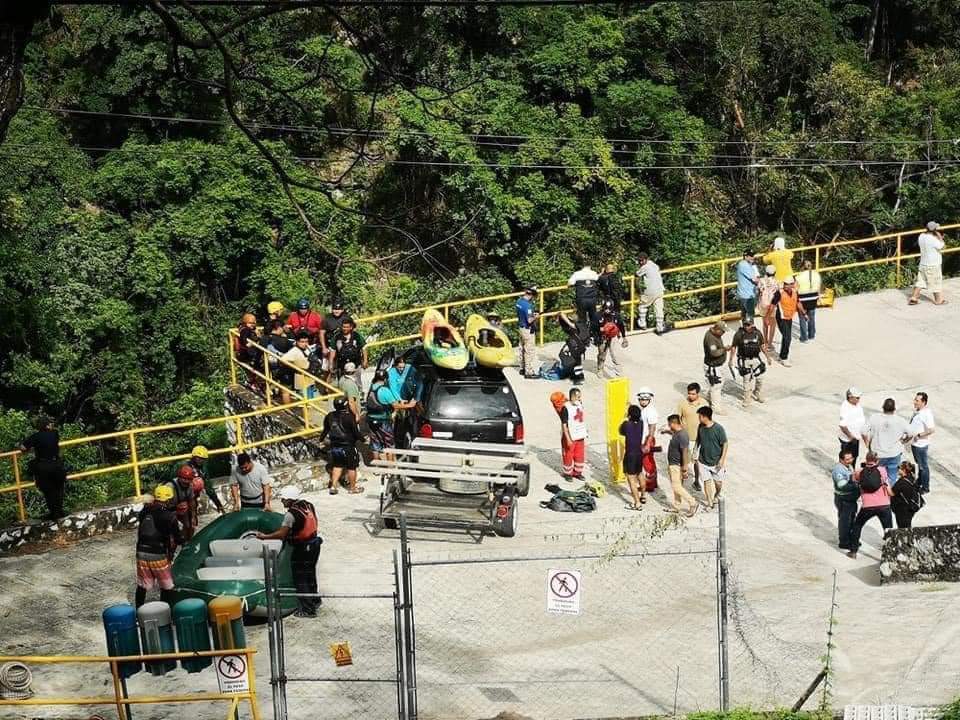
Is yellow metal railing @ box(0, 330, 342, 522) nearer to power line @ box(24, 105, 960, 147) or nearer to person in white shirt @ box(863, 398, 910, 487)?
person in white shirt @ box(863, 398, 910, 487)

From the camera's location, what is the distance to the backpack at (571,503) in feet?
64.6

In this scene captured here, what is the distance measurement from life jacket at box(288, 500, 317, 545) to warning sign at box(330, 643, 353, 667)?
1.50 metres

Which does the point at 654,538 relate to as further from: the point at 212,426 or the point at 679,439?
the point at 212,426

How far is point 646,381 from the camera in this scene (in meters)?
24.6

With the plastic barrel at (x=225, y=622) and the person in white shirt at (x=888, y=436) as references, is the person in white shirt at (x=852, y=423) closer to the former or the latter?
the person in white shirt at (x=888, y=436)

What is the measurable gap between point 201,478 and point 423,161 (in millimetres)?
18345

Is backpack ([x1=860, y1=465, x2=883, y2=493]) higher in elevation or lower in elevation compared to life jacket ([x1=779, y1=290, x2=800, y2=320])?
lower

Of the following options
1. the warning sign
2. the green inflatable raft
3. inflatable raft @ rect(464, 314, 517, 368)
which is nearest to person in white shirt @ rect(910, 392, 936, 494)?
inflatable raft @ rect(464, 314, 517, 368)

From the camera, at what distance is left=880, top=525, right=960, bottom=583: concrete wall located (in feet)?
55.3

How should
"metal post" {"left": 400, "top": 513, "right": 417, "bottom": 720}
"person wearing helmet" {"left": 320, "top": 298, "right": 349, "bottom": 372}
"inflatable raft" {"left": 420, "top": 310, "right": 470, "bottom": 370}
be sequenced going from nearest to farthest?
"metal post" {"left": 400, "top": 513, "right": 417, "bottom": 720} → "inflatable raft" {"left": 420, "top": 310, "right": 470, "bottom": 370} → "person wearing helmet" {"left": 320, "top": 298, "right": 349, "bottom": 372}

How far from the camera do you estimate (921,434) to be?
20.0 meters

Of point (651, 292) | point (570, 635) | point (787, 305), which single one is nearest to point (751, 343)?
point (787, 305)

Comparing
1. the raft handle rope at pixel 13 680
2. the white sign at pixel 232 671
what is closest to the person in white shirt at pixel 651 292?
the white sign at pixel 232 671

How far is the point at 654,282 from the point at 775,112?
14.5 metres
